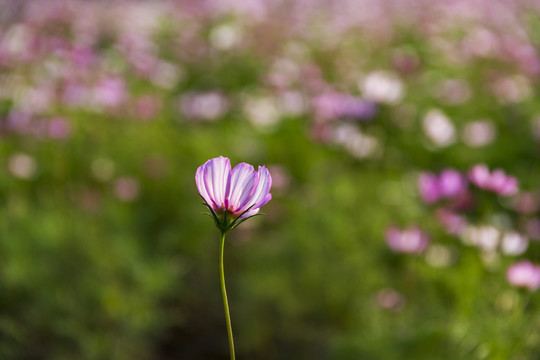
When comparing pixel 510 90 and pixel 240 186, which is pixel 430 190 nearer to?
pixel 240 186

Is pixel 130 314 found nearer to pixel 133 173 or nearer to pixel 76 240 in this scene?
pixel 76 240

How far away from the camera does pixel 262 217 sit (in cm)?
258

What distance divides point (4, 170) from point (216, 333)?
1238 mm

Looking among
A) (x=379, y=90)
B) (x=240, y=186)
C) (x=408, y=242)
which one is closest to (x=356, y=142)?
(x=379, y=90)

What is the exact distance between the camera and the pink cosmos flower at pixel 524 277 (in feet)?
4.33

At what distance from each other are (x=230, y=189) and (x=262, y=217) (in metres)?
1.90

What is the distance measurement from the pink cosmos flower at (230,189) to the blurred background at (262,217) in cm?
76

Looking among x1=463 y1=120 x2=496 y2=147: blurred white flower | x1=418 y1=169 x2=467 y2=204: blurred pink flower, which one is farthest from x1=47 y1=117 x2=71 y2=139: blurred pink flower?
x1=463 y1=120 x2=496 y2=147: blurred white flower

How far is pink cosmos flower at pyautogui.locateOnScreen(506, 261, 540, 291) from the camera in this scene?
1321 millimetres

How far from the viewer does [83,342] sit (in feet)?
5.67

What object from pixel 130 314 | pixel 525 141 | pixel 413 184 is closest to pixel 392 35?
pixel 525 141

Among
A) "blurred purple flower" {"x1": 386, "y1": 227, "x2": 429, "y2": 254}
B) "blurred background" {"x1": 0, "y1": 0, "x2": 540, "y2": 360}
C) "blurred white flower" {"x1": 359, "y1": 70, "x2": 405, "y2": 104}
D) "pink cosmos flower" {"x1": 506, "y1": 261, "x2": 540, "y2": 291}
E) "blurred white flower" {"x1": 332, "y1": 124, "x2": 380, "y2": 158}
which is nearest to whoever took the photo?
"pink cosmos flower" {"x1": 506, "y1": 261, "x2": 540, "y2": 291}

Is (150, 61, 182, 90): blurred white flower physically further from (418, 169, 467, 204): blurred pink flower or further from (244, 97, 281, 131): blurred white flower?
(418, 169, 467, 204): blurred pink flower

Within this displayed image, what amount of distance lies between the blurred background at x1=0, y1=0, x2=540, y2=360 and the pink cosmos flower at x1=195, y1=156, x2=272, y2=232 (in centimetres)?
76
